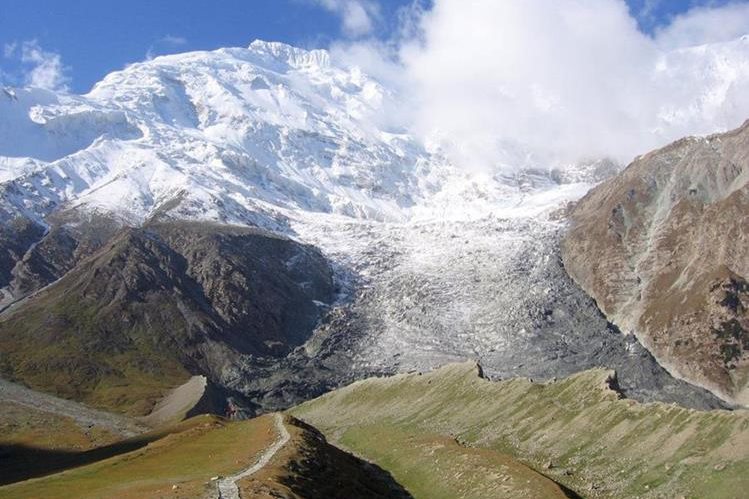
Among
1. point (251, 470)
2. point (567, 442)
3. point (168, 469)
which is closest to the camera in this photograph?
point (251, 470)

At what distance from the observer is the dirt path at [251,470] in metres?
51.6

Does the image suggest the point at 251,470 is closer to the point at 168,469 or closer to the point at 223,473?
the point at 223,473

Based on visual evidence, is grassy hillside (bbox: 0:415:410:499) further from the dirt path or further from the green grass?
the dirt path

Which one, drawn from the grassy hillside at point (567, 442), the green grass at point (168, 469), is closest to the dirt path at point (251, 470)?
the green grass at point (168, 469)

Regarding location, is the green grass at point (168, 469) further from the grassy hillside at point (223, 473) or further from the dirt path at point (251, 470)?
the dirt path at point (251, 470)

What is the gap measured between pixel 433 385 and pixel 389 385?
2053cm

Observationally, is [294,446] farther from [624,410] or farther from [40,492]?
[624,410]

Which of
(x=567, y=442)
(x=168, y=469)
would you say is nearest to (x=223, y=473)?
(x=168, y=469)

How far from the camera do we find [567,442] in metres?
88.7

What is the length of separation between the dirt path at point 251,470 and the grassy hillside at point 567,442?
13501mm

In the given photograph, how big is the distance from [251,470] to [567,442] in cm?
4073

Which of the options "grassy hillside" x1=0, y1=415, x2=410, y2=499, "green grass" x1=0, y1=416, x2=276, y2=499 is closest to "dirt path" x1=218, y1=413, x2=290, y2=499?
"grassy hillside" x1=0, y1=415, x2=410, y2=499

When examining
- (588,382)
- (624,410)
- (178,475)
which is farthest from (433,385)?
(178,475)

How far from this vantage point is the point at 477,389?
13325cm
